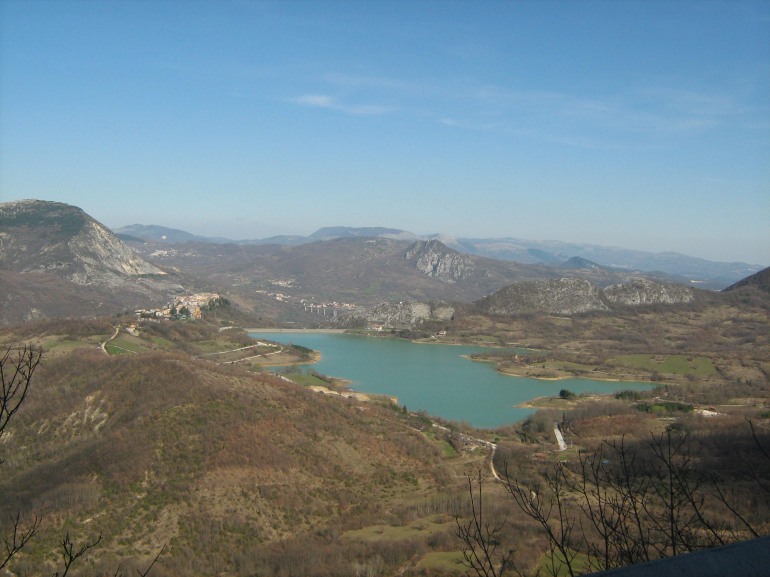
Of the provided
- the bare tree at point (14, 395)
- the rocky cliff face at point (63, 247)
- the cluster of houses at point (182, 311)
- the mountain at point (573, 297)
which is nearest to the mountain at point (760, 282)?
the mountain at point (573, 297)

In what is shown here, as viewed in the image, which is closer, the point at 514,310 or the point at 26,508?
the point at 26,508

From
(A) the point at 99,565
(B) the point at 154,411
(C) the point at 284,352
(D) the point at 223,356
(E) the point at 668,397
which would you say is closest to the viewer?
(A) the point at 99,565

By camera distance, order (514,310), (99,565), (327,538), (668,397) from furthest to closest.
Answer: (514,310) < (668,397) < (327,538) < (99,565)

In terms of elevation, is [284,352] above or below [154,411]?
below

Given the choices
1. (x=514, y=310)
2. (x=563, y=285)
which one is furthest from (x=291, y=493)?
(x=563, y=285)

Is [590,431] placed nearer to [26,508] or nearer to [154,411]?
[154,411]

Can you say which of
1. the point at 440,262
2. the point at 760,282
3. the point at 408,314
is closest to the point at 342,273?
the point at 440,262
